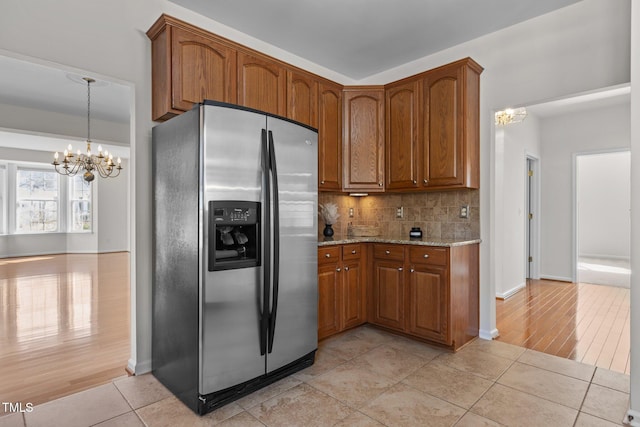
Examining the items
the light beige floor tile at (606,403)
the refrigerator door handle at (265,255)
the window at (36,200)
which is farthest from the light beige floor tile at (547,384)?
the window at (36,200)

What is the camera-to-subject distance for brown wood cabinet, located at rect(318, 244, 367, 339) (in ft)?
10.0

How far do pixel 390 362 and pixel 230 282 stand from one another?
1504mm

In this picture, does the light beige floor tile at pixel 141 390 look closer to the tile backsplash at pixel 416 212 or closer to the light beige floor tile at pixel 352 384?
the light beige floor tile at pixel 352 384

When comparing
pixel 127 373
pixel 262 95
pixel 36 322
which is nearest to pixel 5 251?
pixel 36 322

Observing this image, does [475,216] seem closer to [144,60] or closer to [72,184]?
[144,60]

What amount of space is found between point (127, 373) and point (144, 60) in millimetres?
2375

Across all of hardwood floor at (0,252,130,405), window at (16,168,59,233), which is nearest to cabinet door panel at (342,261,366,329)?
hardwood floor at (0,252,130,405)

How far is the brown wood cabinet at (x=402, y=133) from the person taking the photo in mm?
3422

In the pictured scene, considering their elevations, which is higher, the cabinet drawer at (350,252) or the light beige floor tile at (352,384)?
the cabinet drawer at (350,252)

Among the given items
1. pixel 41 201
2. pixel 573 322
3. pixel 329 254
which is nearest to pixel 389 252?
pixel 329 254

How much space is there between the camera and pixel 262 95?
9.48ft

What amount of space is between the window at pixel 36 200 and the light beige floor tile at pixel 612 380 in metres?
11.4

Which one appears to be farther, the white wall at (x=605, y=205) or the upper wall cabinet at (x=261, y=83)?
the white wall at (x=605, y=205)

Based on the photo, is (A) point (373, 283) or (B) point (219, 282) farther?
(A) point (373, 283)
